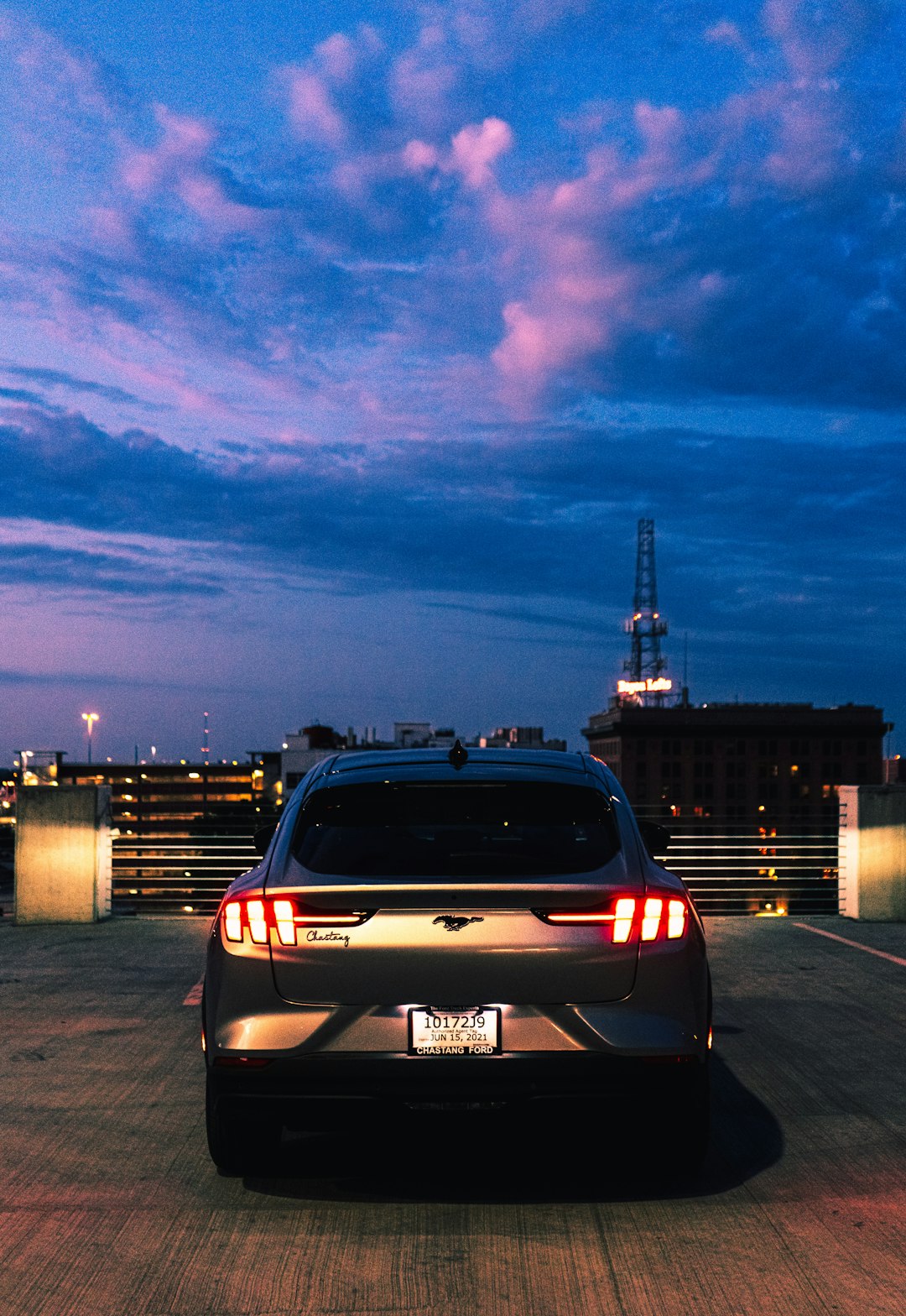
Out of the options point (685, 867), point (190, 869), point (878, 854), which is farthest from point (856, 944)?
point (190, 869)

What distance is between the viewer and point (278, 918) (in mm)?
5176

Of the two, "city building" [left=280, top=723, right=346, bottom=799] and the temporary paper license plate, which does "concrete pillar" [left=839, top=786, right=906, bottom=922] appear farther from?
"city building" [left=280, top=723, right=346, bottom=799]

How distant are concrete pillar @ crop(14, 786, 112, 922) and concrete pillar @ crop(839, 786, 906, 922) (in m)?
7.88

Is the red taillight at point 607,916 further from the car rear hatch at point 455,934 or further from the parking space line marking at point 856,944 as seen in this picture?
the parking space line marking at point 856,944

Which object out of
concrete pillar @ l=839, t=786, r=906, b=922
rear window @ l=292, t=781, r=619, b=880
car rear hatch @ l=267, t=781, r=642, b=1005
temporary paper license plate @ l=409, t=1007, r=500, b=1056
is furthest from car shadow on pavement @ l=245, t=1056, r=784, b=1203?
concrete pillar @ l=839, t=786, r=906, b=922

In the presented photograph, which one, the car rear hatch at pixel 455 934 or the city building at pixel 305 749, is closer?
the car rear hatch at pixel 455 934

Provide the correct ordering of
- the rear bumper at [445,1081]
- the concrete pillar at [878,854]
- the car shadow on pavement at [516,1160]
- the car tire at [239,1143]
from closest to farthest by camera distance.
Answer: the rear bumper at [445,1081]
the car shadow on pavement at [516,1160]
the car tire at [239,1143]
the concrete pillar at [878,854]

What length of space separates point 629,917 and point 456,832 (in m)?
1.00

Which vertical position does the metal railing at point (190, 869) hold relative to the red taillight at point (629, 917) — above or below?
below

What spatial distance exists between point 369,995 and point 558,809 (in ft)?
3.64

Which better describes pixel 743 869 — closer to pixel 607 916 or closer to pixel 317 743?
pixel 607 916

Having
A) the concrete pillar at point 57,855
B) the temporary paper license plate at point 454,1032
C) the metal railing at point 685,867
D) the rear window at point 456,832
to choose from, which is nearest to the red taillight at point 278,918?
the rear window at point 456,832

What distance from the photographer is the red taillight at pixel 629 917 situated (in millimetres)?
5094

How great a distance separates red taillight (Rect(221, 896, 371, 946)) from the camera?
16.7 ft
